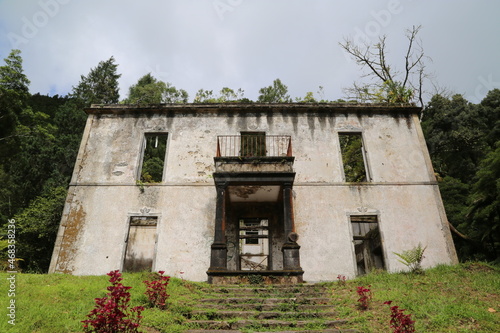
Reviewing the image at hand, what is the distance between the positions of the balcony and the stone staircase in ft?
12.9

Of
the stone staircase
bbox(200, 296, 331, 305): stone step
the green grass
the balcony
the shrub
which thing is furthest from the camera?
the balcony

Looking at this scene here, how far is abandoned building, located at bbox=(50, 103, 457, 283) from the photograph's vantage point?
10.4 m

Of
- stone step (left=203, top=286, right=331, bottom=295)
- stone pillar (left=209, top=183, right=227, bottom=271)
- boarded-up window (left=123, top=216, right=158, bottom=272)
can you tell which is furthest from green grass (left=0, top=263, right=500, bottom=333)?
boarded-up window (left=123, top=216, right=158, bottom=272)

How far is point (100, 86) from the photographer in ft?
108

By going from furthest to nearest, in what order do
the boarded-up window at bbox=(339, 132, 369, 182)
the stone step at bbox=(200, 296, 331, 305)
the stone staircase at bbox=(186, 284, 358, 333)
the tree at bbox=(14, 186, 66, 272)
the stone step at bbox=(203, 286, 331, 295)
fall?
1. the tree at bbox=(14, 186, 66, 272)
2. the boarded-up window at bbox=(339, 132, 369, 182)
3. the stone step at bbox=(203, 286, 331, 295)
4. the stone step at bbox=(200, 296, 331, 305)
5. the stone staircase at bbox=(186, 284, 358, 333)

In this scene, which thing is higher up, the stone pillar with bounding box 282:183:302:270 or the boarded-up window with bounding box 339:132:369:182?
the boarded-up window with bounding box 339:132:369:182

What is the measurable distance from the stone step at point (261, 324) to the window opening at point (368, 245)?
6437 mm

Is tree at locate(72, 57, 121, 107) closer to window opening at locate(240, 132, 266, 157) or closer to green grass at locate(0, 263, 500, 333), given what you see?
window opening at locate(240, 132, 266, 157)

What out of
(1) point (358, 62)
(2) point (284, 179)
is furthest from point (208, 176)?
(1) point (358, 62)

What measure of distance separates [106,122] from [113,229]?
4.69m

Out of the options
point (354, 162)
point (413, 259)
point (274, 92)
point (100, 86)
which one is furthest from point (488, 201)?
point (100, 86)

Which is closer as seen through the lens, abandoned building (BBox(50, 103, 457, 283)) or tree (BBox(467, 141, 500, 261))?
tree (BBox(467, 141, 500, 261))

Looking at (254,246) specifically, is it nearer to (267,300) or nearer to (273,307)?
(267,300)

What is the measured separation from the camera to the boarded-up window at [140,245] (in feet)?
41.1
